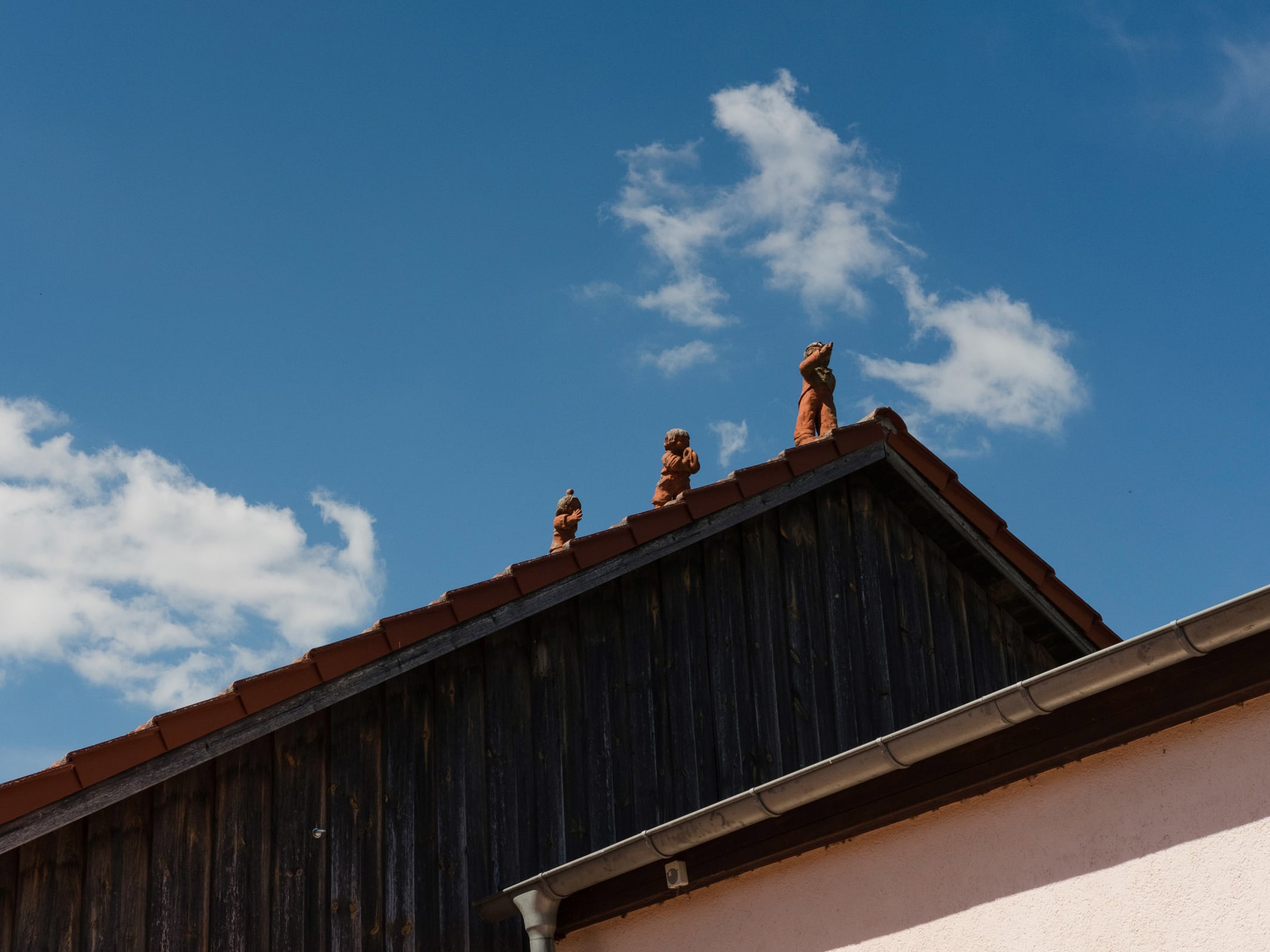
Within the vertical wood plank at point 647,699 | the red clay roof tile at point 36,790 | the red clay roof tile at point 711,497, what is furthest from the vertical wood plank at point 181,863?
the red clay roof tile at point 711,497

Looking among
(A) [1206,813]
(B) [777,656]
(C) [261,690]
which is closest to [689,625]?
(B) [777,656]

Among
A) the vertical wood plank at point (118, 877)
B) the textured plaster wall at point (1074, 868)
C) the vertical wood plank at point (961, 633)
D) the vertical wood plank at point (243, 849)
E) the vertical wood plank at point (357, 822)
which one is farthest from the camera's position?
the vertical wood plank at point (961, 633)

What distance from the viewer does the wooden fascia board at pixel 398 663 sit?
5637 millimetres

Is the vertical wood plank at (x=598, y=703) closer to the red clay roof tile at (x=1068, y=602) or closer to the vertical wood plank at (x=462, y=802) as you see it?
the vertical wood plank at (x=462, y=802)

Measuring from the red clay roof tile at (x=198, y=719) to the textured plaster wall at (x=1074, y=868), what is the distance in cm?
242

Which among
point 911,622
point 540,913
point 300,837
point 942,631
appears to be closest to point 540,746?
point 540,913

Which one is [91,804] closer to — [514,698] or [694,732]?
[514,698]

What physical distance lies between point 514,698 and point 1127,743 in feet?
12.6

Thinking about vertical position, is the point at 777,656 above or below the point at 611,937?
above

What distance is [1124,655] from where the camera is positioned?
4.39m

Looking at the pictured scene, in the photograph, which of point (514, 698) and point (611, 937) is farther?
point (514, 698)

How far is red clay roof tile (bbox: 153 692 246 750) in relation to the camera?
231 inches

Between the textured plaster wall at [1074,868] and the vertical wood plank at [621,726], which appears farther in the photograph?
the vertical wood plank at [621,726]

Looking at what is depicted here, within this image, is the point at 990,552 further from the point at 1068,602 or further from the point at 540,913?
the point at 540,913
